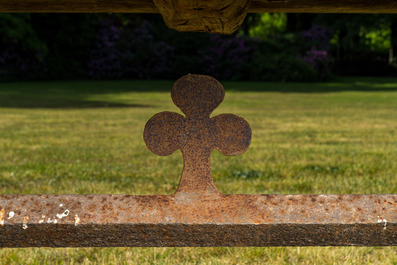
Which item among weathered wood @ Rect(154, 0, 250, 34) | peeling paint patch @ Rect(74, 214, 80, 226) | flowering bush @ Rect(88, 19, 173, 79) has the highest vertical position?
weathered wood @ Rect(154, 0, 250, 34)

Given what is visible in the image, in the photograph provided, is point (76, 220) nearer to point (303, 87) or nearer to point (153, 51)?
point (303, 87)

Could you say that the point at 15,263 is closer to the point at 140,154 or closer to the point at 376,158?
the point at 140,154

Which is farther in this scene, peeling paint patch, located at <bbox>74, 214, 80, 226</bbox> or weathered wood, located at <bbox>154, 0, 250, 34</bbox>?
peeling paint patch, located at <bbox>74, 214, 80, 226</bbox>

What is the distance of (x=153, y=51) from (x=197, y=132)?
94.7 ft

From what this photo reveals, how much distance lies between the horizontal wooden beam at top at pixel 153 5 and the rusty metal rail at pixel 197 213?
0.33m

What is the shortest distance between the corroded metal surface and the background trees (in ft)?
86.9

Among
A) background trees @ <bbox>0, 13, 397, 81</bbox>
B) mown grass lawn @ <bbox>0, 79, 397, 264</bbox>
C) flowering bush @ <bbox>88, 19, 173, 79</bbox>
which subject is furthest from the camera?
flowering bush @ <bbox>88, 19, 173, 79</bbox>

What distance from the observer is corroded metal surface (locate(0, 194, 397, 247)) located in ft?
5.74

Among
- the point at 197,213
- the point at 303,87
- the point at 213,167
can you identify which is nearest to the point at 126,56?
the point at 303,87

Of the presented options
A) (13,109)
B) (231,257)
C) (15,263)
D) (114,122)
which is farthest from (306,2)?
(13,109)

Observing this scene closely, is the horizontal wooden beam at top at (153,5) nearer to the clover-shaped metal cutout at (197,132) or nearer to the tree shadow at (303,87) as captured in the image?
the clover-shaped metal cutout at (197,132)

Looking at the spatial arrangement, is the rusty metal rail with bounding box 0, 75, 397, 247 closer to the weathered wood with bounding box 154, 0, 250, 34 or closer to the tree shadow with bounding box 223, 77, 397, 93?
the weathered wood with bounding box 154, 0, 250, 34

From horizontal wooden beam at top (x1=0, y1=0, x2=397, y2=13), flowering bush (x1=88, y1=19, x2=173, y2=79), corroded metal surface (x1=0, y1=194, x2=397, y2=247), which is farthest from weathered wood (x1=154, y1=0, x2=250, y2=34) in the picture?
flowering bush (x1=88, y1=19, x2=173, y2=79)

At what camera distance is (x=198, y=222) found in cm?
176
